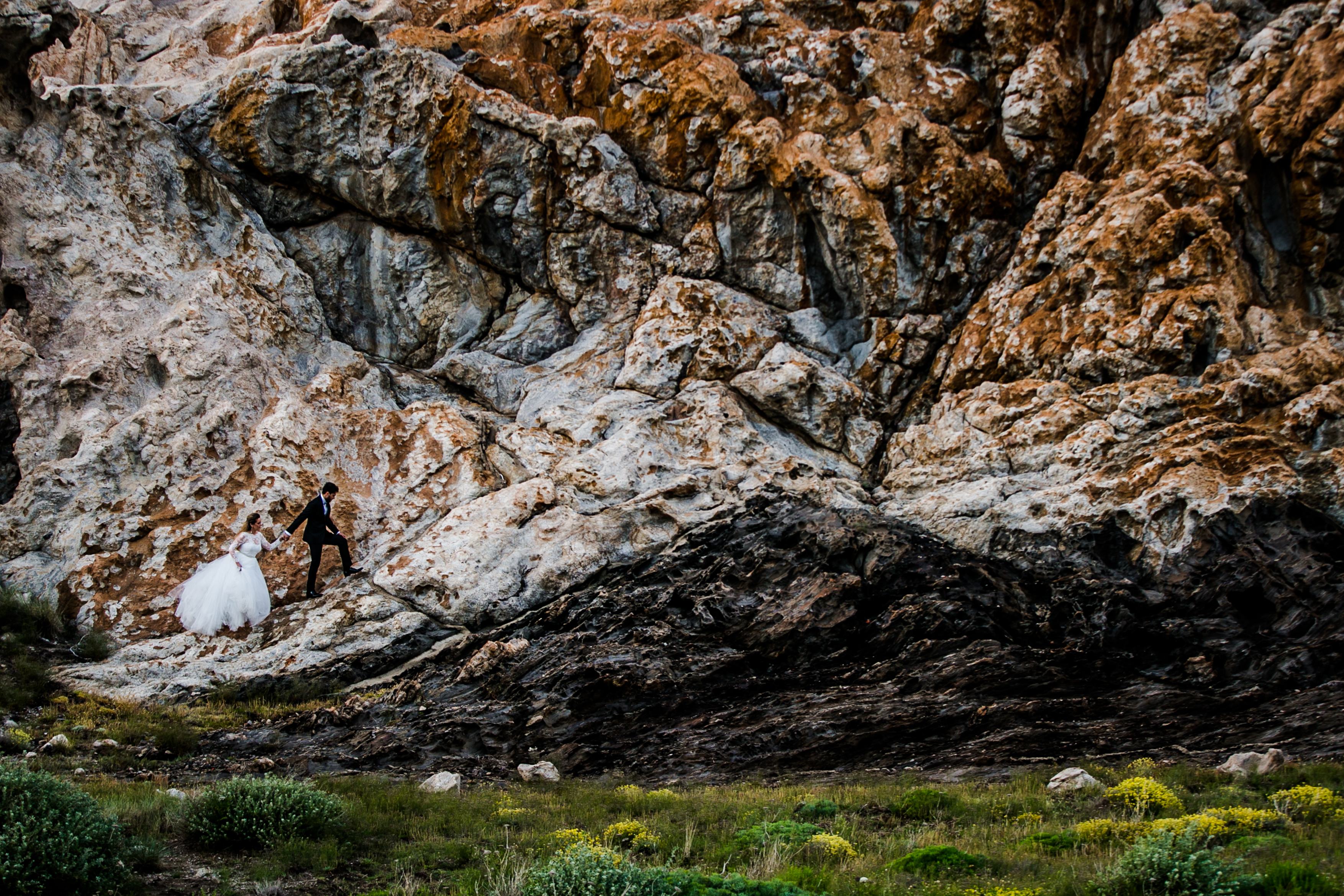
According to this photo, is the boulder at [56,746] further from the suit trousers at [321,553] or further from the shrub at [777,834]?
the shrub at [777,834]

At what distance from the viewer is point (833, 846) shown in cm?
904

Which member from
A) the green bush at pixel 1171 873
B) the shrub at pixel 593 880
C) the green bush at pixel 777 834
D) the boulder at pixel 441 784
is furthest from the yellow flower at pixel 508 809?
the green bush at pixel 1171 873

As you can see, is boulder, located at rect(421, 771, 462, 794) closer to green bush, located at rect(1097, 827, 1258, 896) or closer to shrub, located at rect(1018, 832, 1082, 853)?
shrub, located at rect(1018, 832, 1082, 853)

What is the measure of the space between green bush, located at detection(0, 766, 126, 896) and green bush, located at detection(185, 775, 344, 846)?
997 mm

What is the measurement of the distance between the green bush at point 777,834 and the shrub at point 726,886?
4.82ft

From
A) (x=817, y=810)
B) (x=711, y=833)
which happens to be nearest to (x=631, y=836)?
(x=711, y=833)

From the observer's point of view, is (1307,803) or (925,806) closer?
(1307,803)

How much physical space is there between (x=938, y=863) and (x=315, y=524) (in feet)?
44.9

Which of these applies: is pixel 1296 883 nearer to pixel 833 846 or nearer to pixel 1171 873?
pixel 1171 873

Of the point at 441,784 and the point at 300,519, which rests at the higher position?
the point at 300,519

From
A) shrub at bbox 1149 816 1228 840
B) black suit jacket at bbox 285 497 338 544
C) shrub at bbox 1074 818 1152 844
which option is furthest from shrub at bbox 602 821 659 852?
black suit jacket at bbox 285 497 338 544

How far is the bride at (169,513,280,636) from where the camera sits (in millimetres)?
17109

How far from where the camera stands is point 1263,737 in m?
12.5

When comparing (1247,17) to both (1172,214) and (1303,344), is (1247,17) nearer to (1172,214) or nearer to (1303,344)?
(1172,214)
